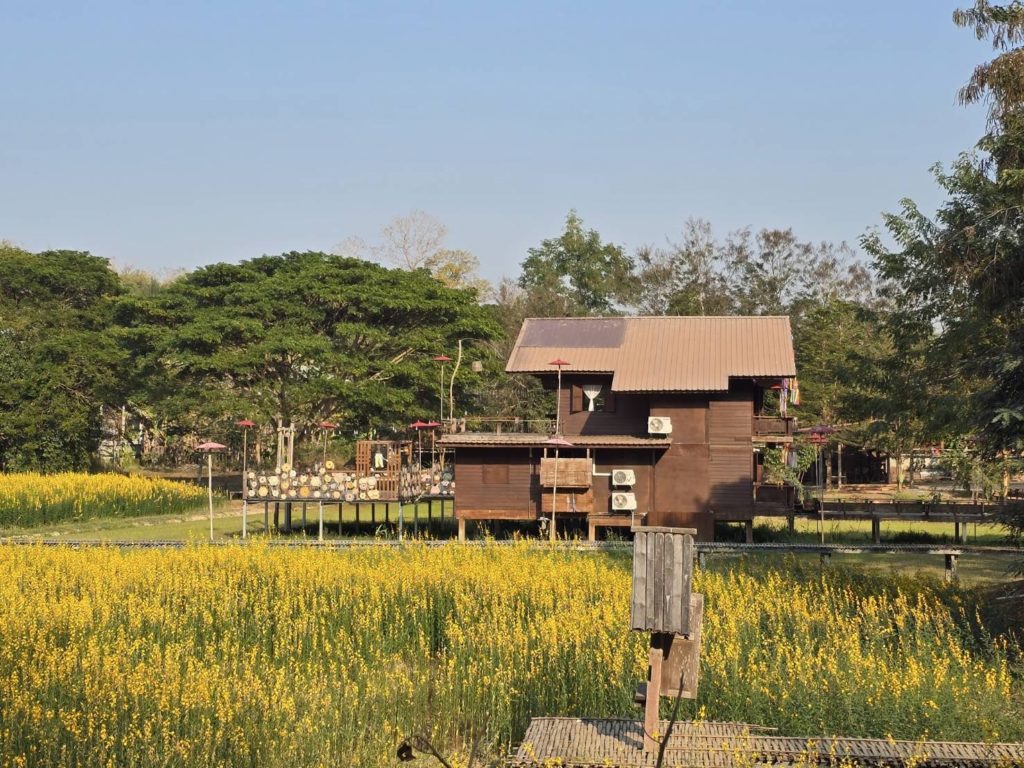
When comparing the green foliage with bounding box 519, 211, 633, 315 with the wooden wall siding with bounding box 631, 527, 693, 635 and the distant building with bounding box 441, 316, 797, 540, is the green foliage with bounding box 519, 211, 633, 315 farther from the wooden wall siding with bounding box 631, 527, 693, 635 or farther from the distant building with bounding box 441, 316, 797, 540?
the wooden wall siding with bounding box 631, 527, 693, 635

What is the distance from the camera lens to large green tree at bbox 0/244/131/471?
49.5 meters

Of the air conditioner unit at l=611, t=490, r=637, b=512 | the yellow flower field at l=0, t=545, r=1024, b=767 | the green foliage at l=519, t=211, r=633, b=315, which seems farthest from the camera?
the green foliage at l=519, t=211, r=633, b=315

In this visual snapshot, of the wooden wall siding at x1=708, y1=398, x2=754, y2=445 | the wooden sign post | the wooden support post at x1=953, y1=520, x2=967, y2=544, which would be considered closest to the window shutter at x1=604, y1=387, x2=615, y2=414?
the wooden wall siding at x1=708, y1=398, x2=754, y2=445

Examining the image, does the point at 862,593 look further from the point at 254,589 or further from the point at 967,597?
the point at 254,589

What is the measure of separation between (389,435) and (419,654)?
41.9 m

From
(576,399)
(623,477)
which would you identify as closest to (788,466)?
(623,477)

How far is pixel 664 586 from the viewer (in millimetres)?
8789

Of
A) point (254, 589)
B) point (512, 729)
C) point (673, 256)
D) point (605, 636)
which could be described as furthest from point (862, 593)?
point (673, 256)

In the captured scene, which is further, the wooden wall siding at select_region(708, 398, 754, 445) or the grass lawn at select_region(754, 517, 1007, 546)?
the wooden wall siding at select_region(708, 398, 754, 445)

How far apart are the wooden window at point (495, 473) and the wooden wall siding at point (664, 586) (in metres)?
23.6

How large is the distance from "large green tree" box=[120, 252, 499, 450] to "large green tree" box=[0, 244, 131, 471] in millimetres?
2206

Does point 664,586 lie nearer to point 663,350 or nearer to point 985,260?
point 985,260

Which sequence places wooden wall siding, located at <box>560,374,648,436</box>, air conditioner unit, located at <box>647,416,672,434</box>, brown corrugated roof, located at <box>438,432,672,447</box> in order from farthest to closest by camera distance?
wooden wall siding, located at <box>560,374,648,436</box>, air conditioner unit, located at <box>647,416,672,434</box>, brown corrugated roof, located at <box>438,432,672,447</box>

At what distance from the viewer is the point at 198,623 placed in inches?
623
